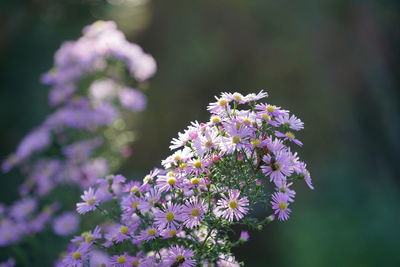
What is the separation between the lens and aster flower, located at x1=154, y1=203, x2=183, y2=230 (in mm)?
1224

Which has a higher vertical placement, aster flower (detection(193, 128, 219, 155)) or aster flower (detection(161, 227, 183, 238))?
aster flower (detection(193, 128, 219, 155))

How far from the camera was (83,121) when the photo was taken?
2.77 m

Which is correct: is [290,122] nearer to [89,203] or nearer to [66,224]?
[89,203]

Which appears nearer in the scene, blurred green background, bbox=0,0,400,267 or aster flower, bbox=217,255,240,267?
aster flower, bbox=217,255,240,267

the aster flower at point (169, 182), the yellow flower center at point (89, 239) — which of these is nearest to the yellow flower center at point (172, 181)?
the aster flower at point (169, 182)

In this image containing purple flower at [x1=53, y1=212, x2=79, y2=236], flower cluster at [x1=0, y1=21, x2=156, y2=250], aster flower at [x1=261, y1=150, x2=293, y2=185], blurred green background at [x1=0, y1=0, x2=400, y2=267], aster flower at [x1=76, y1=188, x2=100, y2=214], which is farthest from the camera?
blurred green background at [x1=0, y1=0, x2=400, y2=267]

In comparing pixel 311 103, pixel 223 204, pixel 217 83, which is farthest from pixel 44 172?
pixel 311 103

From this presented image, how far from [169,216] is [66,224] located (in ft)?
4.93

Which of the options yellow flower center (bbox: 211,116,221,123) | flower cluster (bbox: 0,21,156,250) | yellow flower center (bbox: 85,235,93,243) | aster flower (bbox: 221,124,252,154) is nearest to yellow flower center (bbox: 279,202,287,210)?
aster flower (bbox: 221,124,252,154)

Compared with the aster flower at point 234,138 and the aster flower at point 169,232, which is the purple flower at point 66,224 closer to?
the aster flower at point 169,232

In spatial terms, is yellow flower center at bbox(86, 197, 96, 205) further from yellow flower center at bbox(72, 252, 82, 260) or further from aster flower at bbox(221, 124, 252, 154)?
aster flower at bbox(221, 124, 252, 154)

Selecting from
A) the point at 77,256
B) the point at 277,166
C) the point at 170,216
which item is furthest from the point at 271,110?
the point at 77,256

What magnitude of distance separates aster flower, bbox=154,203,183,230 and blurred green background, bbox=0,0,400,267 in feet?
10.2

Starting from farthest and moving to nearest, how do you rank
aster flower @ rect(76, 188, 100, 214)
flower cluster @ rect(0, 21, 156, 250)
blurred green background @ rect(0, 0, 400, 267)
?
blurred green background @ rect(0, 0, 400, 267)
flower cluster @ rect(0, 21, 156, 250)
aster flower @ rect(76, 188, 100, 214)
